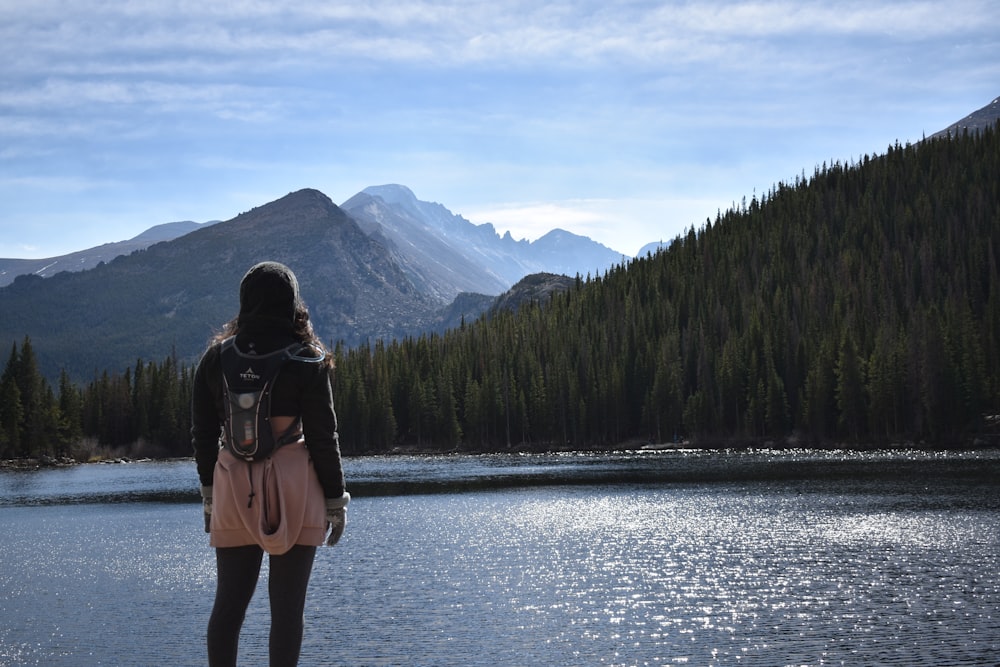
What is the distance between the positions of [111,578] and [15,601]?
5.91m

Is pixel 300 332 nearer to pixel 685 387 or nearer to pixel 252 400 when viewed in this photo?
pixel 252 400

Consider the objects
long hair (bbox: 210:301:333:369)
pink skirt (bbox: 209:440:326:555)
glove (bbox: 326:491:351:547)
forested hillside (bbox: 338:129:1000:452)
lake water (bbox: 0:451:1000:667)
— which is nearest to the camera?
pink skirt (bbox: 209:440:326:555)

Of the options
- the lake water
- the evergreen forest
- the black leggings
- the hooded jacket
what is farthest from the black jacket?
the evergreen forest

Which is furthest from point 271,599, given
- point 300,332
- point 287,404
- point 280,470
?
point 300,332

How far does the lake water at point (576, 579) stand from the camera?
28297mm

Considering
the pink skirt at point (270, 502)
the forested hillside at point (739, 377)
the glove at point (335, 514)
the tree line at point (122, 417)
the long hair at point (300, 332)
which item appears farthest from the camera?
the tree line at point (122, 417)

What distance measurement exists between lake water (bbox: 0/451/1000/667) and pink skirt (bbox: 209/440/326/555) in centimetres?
1824

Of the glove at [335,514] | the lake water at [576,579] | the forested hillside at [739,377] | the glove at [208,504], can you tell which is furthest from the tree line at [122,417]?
the glove at [335,514]

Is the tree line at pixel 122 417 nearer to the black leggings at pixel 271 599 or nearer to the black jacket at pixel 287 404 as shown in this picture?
the black jacket at pixel 287 404

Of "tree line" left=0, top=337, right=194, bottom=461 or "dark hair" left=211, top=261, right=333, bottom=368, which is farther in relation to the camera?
"tree line" left=0, top=337, right=194, bottom=461

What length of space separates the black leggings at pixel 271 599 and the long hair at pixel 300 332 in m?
1.84

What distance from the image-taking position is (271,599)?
9.50 m

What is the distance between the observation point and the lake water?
28.3m

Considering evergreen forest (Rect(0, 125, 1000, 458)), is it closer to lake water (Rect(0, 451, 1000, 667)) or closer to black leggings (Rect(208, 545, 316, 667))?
lake water (Rect(0, 451, 1000, 667))
